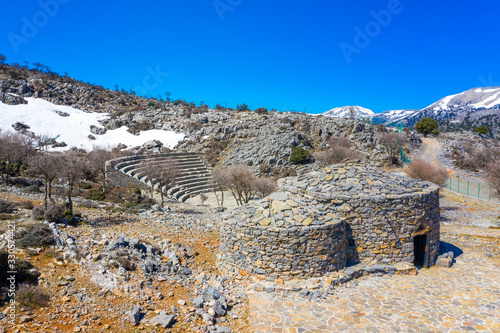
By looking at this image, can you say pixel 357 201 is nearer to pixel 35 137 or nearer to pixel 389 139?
pixel 389 139

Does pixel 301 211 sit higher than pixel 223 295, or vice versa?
pixel 301 211

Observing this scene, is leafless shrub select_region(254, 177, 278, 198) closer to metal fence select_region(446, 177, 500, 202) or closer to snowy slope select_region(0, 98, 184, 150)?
metal fence select_region(446, 177, 500, 202)

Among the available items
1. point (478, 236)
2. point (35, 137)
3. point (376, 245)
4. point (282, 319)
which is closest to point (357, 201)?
point (376, 245)

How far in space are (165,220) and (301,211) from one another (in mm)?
9574

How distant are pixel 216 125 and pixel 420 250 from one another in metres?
46.0

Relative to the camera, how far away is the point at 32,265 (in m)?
7.47

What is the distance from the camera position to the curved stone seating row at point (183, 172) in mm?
29750

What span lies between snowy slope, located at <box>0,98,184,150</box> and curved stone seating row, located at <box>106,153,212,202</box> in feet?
30.7

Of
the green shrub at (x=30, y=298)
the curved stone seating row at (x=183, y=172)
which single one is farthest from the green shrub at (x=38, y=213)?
the curved stone seating row at (x=183, y=172)

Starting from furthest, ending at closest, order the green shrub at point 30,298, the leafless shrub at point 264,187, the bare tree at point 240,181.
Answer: the leafless shrub at point 264,187
the bare tree at point 240,181
the green shrub at point 30,298

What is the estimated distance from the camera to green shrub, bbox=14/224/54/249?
8.48 m

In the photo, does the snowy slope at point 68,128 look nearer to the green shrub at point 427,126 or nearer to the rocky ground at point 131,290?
the rocky ground at point 131,290

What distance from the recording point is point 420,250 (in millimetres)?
11047

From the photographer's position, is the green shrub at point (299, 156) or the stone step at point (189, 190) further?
the green shrub at point (299, 156)
